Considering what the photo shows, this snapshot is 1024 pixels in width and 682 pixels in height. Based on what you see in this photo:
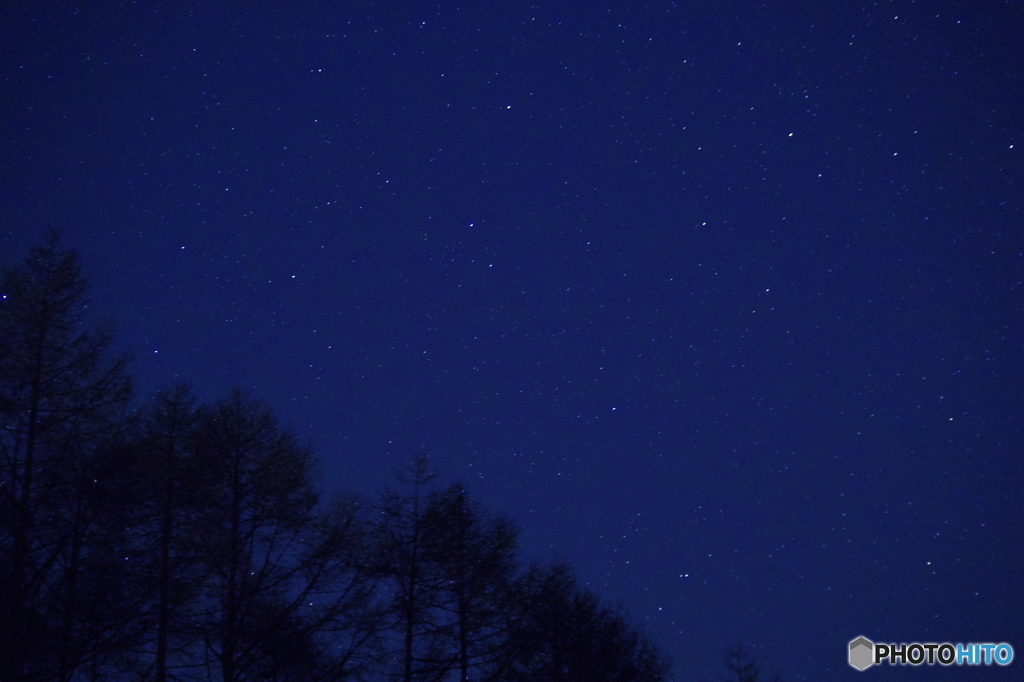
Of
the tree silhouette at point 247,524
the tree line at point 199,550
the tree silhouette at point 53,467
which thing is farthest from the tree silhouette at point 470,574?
the tree silhouette at point 53,467

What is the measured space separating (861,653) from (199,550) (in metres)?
16.0

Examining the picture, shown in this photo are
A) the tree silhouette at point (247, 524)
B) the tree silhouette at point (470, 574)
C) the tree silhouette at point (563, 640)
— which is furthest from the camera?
the tree silhouette at point (563, 640)

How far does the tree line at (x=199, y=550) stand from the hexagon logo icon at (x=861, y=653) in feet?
24.5

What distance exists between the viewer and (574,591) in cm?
2703

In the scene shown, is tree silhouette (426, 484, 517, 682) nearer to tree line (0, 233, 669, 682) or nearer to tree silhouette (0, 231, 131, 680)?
tree line (0, 233, 669, 682)

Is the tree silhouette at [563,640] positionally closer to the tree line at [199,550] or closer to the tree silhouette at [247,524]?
the tree line at [199,550]

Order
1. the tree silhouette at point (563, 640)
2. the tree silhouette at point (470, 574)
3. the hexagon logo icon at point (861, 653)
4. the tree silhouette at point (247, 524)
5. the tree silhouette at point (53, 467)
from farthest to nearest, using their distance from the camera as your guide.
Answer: the tree silhouette at point (563, 640), the hexagon logo icon at point (861, 653), the tree silhouette at point (470, 574), the tree silhouette at point (247, 524), the tree silhouette at point (53, 467)

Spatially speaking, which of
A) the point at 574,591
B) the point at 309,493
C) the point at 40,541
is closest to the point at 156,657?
the point at 40,541

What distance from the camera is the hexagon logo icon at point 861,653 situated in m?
19.9

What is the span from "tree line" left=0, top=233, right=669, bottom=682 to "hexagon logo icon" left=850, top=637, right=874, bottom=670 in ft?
24.5

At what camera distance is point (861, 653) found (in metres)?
20.1

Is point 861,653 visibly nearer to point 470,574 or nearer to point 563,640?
point 563,640

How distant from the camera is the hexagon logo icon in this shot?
19.9 meters

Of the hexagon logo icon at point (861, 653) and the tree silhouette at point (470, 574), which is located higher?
the tree silhouette at point (470, 574)
